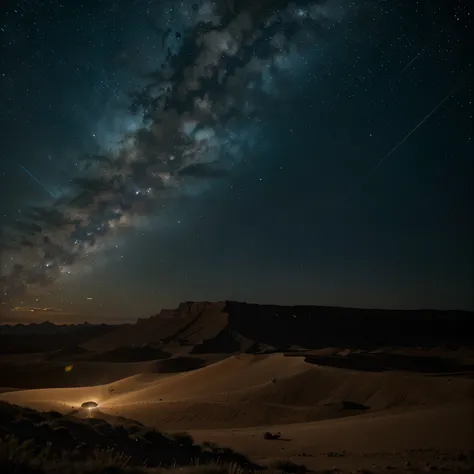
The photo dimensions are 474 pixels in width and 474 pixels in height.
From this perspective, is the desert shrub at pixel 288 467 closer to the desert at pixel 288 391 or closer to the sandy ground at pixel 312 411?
the desert at pixel 288 391

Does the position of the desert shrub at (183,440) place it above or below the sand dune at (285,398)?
above

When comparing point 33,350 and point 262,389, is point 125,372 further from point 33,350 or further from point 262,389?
point 33,350

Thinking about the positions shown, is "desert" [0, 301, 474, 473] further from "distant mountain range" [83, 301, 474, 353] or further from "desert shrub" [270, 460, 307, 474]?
"distant mountain range" [83, 301, 474, 353]

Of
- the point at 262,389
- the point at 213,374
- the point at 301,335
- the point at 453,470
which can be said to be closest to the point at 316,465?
the point at 453,470

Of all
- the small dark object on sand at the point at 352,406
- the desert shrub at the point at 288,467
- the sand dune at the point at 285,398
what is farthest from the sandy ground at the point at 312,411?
the desert shrub at the point at 288,467

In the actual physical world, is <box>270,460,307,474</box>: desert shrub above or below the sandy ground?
above

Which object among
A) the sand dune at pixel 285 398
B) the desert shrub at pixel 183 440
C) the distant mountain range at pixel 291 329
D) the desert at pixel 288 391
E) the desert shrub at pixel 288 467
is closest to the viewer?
the desert shrub at pixel 288 467

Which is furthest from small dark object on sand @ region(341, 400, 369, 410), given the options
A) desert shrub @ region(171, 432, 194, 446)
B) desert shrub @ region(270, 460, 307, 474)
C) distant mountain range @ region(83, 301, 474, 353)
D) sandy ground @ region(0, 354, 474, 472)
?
distant mountain range @ region(83, 301, 474, 353)

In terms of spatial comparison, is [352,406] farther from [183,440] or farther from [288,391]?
[183,440]
